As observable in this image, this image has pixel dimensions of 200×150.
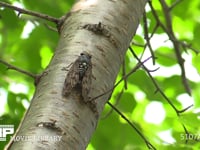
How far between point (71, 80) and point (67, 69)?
0.04m

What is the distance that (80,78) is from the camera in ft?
2.82

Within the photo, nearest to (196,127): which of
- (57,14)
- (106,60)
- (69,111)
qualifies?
(106,60)

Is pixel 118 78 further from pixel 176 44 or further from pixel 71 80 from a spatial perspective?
pixel 71 80

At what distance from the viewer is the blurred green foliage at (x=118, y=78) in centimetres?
169

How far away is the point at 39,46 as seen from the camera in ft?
6.31

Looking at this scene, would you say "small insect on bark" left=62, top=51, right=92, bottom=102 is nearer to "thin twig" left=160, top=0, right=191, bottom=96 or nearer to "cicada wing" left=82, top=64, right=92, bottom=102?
"cicada wing" left=82, top=64, right=92, bottom=102

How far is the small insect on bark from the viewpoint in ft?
2.79

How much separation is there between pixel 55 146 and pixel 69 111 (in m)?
0.09
